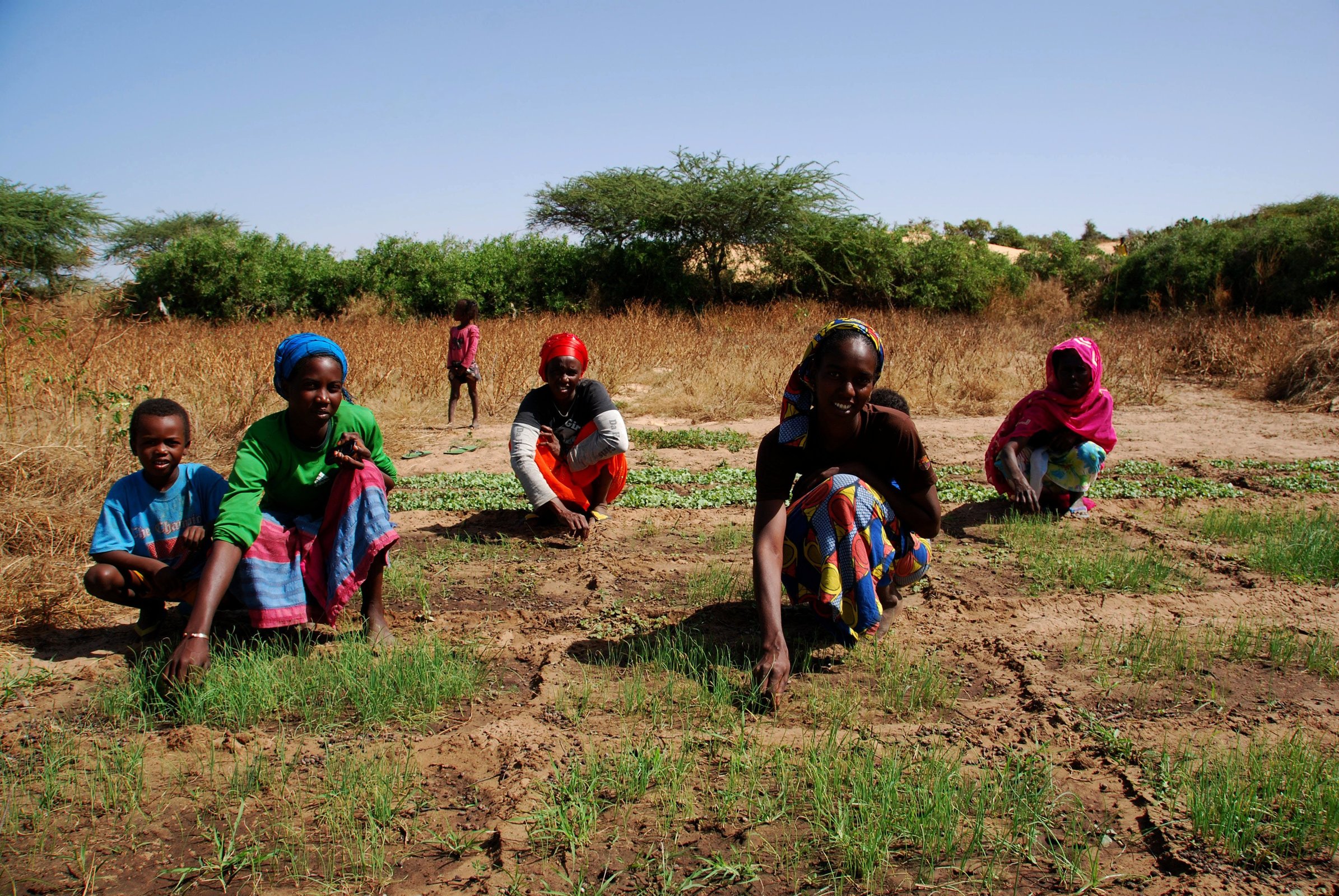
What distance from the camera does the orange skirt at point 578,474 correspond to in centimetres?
571

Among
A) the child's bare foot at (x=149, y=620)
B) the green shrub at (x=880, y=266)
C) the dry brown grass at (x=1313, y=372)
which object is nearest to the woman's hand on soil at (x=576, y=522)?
the child's bare foot at (x=149, y=620)

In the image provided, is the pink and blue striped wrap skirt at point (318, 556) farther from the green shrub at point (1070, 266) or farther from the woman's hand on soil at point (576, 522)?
the green shrub at point (1070, 266)

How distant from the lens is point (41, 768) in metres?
2.81

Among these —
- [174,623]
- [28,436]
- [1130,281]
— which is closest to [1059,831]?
[174,623]

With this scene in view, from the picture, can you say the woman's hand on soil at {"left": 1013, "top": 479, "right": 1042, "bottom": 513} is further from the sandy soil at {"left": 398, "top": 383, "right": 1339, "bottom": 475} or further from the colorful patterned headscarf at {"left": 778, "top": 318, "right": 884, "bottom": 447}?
the colorful patterned headscarf at {"left": 778, "top": 318, "right": 884, "bottom": 447}

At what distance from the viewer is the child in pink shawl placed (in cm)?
588

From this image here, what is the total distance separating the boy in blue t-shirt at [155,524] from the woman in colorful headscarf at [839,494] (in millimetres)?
2430

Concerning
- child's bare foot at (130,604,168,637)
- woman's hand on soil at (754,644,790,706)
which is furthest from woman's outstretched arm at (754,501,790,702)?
child's bare foot at (130,604,168,637)

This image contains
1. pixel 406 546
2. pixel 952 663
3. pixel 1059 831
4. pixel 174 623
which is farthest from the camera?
pixel 406 546

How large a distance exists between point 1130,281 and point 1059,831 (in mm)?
24394

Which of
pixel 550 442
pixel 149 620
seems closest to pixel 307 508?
pixel 149 620

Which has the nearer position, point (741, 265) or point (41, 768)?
point (41, 768)

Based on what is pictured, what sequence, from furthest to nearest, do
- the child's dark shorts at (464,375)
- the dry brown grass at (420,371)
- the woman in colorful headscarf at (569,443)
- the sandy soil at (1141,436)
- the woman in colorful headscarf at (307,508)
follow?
1. the child's dark shorts at (464,375)
2. the sandy soil at (1141,436)
3. the woman in colorful headscarf at (569,443)
4. the dry brown grass at (420,371)
5. the woman in colorful headscarf at (307,508)

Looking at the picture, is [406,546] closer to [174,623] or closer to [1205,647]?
[174,623]
